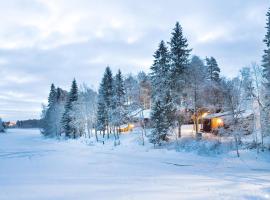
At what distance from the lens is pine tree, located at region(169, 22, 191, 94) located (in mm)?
50781

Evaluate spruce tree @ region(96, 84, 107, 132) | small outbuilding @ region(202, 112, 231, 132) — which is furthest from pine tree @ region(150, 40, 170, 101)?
spruce tree @ region(96, 84, 107, 132)

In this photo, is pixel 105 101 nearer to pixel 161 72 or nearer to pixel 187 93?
pixel 161 72

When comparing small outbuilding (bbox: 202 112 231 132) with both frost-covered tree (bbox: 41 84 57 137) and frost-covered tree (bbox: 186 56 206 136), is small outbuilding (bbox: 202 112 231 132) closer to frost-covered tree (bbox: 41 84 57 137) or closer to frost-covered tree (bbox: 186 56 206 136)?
frost-covered tree (bbox: 186 56 206 136)

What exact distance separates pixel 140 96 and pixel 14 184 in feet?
172

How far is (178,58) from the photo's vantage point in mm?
51938

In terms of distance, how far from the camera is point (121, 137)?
6378 cm

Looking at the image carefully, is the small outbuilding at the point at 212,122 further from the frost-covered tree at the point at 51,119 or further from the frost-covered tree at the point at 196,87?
the frost-covered tree at the point at 51,119

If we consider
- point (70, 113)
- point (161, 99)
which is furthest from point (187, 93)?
point (70, 113)

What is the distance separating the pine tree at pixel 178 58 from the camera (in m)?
50.8

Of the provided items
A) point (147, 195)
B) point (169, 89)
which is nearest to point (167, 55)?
point (169, 89)

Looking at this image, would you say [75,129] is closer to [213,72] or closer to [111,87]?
[111,87]

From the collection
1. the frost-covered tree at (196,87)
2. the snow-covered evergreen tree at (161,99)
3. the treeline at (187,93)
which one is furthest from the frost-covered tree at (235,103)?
the snow-covered evergreen tree at (161,99)

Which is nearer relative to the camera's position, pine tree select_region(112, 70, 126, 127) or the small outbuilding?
the small outbuilding

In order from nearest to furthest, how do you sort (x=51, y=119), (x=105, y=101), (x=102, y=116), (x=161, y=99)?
(x=161, y=99), (x=105, y=101), (x=102, y=116), (x=51, y=119)
